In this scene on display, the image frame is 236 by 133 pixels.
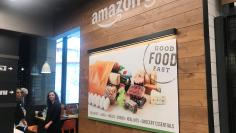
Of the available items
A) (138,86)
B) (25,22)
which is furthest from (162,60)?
(25,22)

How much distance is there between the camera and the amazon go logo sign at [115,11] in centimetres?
284

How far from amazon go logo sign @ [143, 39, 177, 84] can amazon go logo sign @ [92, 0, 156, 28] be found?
556 mm

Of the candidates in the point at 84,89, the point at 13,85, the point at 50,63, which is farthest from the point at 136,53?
the point at 50,63

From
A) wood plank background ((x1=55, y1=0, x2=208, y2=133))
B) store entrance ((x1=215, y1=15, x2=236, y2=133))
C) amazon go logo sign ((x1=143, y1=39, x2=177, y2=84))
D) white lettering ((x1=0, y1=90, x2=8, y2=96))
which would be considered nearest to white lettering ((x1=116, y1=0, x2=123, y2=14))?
wood plank background ((x1=55, y1=0, x2=208, y2=133))

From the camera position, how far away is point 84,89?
146 inches

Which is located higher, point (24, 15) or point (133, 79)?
point (24, 15)

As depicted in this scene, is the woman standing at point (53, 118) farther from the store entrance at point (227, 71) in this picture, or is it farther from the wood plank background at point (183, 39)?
the store entrance at point (227, 71)

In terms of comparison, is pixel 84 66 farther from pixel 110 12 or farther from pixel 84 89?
pixel 110 12

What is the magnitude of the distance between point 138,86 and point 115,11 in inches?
46.7

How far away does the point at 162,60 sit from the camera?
7.90 feet

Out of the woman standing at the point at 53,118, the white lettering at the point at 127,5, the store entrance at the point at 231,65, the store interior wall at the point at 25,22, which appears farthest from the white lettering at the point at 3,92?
the store entrance at the point at 231,65

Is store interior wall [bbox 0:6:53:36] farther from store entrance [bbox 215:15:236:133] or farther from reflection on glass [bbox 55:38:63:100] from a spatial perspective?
store entrance [bbox 215:15:236:133]

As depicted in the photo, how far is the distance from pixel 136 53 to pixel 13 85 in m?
2.27

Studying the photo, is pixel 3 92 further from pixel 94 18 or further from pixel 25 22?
pixel 94 18
